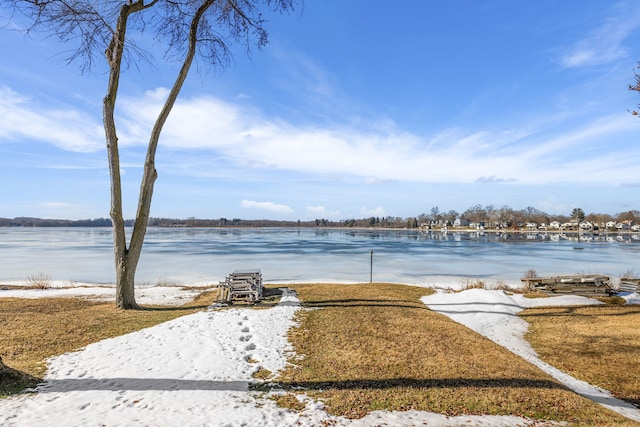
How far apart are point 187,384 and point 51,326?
14.7ft

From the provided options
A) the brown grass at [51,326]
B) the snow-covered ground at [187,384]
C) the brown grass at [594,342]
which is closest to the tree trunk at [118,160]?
the brown grass at [51,326]

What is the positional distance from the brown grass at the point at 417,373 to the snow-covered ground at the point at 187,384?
0.31 m

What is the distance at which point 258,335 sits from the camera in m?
6.97

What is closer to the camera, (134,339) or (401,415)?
(401,415)

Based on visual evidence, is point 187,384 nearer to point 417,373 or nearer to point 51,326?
point 417,373

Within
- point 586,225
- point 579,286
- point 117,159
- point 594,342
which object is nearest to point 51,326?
point 117,159

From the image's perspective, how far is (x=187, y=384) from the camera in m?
4.69

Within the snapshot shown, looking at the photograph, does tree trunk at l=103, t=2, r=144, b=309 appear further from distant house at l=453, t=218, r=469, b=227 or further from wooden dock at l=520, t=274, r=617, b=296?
distant house at l=453, t=218, r=469, b=227

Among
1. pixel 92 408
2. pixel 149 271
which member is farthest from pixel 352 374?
pixel 149 271

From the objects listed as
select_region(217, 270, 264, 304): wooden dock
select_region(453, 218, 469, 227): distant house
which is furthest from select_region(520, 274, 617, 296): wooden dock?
select_region(453, 218, 469, 227): distant house

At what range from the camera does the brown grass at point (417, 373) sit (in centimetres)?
441

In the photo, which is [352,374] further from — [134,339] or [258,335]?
[134,339]

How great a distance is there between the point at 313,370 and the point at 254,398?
1.19 meters

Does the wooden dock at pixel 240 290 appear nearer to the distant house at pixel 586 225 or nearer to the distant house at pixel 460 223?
the distant house at pixel 586 225
